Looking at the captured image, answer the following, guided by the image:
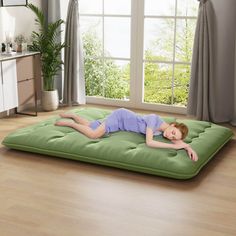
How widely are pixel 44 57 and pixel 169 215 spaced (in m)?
3.26

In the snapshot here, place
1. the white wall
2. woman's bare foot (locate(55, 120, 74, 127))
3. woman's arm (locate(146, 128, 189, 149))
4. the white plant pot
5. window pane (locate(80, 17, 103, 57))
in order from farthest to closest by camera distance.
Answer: window pane (locate(80, 17, 103, 57)) → the white plant pot → the white wall → woman's bare foot (locate(55, 120, 74, 127)) → woman's arm (locate(146, 128, 189, 149))

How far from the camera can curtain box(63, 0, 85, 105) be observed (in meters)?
5.88

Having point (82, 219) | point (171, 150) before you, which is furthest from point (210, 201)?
point (82, 219)

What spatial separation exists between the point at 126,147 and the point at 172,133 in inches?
15.8

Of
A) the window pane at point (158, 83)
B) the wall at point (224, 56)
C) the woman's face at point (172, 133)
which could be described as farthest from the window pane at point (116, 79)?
the woman's face at point (172, 133)

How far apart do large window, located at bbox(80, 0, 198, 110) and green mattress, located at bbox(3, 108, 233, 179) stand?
1387mm

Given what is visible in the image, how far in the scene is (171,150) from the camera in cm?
382

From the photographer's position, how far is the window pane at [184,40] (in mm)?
5641

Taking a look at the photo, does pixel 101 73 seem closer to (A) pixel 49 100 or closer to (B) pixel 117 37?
(B) pixel 117 37

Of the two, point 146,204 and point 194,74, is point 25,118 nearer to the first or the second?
point 194,74

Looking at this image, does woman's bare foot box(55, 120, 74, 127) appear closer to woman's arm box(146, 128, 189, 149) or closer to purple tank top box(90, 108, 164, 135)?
purple tank top box(90, 108, 164, 135)

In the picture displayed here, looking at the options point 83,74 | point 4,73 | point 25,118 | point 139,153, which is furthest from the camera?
point 83,74

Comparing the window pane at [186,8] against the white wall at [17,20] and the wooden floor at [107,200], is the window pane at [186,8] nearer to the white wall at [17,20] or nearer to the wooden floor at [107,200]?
the white wall at [17,20]

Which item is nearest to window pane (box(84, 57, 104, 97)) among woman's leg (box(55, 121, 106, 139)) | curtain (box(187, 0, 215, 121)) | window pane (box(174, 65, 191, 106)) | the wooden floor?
window pane (box(174, 65, 191, 106))
